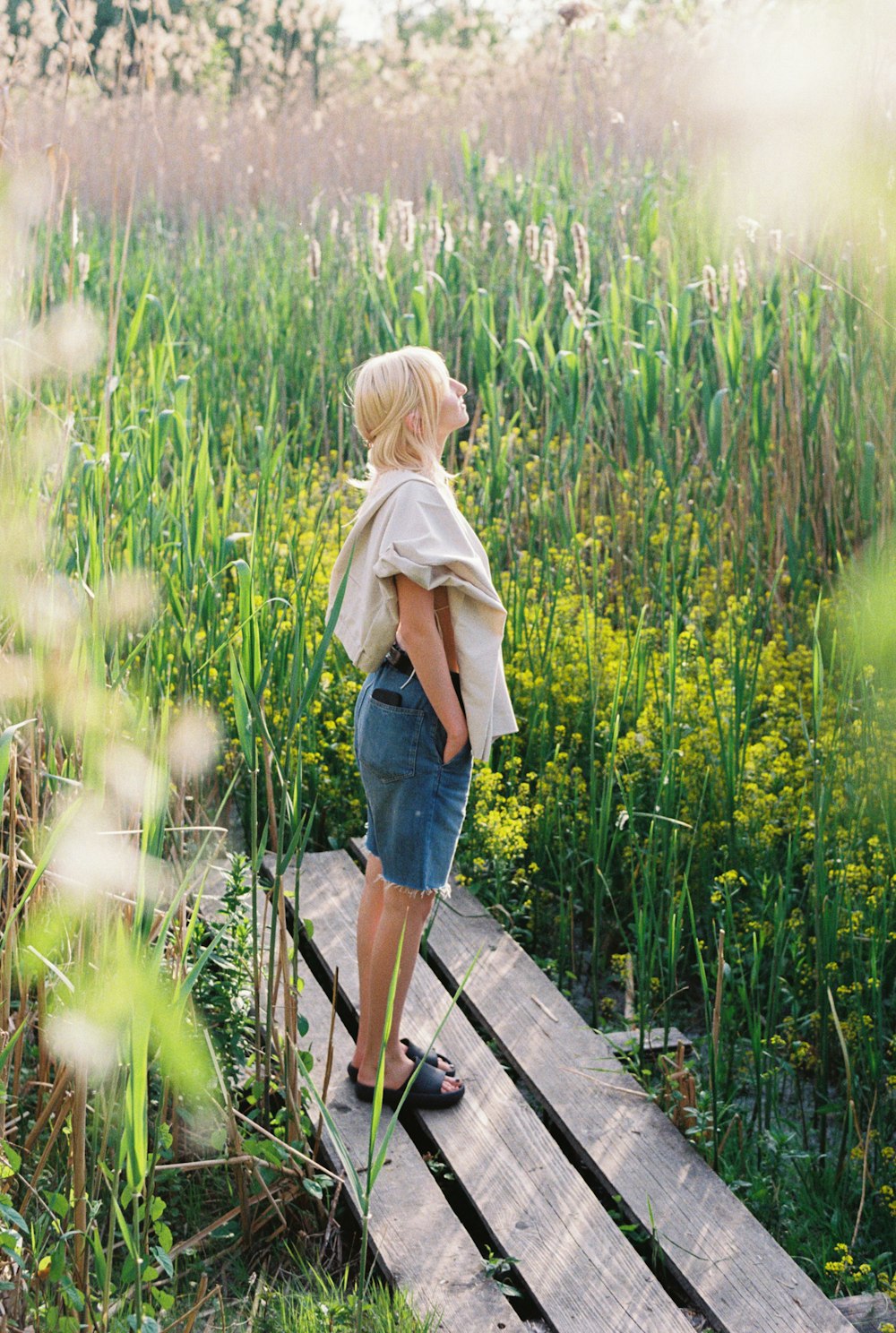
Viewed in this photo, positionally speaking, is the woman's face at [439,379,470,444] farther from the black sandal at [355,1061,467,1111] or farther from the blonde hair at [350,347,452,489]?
the black sandal at [355,1061,467,1111]

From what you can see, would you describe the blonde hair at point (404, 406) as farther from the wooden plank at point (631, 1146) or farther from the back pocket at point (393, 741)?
the wooden plank at point (631, 1146)

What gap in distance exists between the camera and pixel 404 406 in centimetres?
197

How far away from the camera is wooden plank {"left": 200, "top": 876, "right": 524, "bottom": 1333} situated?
5.54 feet

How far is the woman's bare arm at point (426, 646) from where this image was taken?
1951mm

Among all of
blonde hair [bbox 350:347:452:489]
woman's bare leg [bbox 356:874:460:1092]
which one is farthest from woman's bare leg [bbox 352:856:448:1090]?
blonde hair [bbox 350:347:452:489]

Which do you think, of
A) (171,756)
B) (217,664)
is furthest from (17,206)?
(217,664)

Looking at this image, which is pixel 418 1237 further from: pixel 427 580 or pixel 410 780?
pixel 427 580

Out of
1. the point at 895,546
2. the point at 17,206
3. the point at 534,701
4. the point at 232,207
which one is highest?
the point at 232,207

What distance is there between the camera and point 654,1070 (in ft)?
7.60

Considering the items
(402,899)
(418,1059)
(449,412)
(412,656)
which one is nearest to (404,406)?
(449,412)

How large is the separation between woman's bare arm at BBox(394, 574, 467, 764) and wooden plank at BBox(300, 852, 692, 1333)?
26.2 inches

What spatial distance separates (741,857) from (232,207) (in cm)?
720

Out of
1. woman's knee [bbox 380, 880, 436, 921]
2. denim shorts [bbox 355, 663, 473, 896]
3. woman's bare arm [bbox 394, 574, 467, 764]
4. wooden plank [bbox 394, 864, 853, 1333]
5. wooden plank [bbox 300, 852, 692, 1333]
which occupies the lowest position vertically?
wooden plank [bbox 300, 852, 692, 1333]

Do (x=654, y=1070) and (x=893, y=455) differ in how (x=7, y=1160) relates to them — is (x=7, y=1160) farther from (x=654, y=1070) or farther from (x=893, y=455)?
(x=893, y=455)
